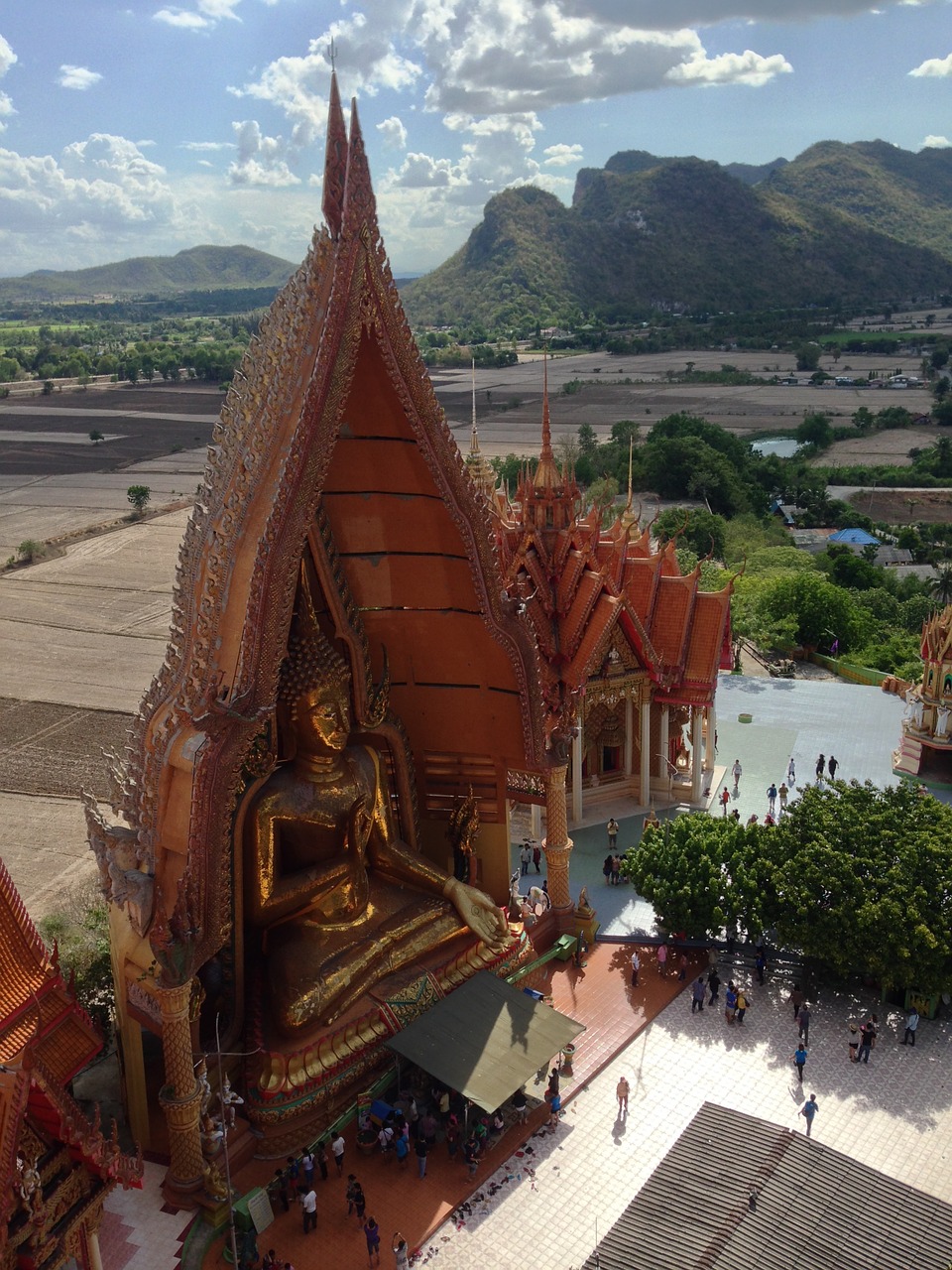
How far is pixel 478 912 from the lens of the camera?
18031 millimetres

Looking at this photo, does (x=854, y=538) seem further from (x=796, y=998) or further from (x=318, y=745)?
(x=318, y=745)

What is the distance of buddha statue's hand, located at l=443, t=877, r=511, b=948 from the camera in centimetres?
1789

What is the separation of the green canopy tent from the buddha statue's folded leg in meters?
0.87

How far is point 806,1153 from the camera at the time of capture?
15.3m

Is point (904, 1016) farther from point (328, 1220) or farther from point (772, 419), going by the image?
point (772, 419)

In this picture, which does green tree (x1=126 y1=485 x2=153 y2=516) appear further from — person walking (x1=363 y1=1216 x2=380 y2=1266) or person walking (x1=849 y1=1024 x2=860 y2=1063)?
person walking (x1=363 y1=1216 x2=380 y2=1266)

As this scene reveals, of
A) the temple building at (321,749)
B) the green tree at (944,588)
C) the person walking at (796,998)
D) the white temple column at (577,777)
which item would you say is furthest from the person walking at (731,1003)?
the green tree at (944,588)

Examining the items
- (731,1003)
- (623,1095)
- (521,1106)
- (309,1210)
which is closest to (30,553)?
(731,1003)

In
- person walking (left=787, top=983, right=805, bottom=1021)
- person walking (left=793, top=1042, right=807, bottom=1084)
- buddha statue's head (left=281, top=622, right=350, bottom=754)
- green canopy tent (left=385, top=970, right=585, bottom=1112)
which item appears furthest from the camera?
person walking (left=787, top=983, right=805, bottom=1021)

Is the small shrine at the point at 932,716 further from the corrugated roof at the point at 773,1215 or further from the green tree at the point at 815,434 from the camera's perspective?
the green tree at the point at 815,434

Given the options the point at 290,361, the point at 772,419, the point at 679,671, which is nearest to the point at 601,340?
the point at 772,419

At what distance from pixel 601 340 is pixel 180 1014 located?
181413 mm

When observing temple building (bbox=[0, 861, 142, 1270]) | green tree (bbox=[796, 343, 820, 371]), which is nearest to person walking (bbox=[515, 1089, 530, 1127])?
temple building (bbox=[0, 861, 142, 1270])

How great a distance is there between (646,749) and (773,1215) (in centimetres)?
1334
